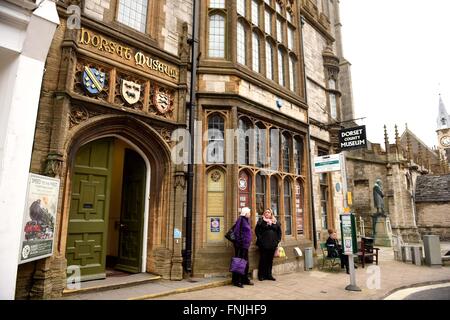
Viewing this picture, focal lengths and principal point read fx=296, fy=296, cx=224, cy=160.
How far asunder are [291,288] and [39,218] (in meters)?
5.18

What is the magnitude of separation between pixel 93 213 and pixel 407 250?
11.4 metres

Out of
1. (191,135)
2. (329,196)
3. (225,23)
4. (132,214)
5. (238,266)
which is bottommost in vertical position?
(238,266)

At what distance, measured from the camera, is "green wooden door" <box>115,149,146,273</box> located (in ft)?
23.4

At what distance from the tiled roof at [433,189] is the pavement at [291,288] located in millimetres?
21365

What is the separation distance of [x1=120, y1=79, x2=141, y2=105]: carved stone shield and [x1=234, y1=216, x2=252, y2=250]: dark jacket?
370 centimetres

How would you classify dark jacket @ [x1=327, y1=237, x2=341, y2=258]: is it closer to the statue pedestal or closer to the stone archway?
the stone archway

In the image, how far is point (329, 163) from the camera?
746 centimetres

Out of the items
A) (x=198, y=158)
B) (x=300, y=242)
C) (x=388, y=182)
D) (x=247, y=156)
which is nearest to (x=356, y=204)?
(x=388, y=182)

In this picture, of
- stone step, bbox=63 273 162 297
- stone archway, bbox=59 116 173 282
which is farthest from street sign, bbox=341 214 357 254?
stone step, bbox=63 273 162 297

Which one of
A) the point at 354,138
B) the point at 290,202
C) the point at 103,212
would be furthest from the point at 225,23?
the point at 103,212

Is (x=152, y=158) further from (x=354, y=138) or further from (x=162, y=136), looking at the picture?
(x=354, y=138)

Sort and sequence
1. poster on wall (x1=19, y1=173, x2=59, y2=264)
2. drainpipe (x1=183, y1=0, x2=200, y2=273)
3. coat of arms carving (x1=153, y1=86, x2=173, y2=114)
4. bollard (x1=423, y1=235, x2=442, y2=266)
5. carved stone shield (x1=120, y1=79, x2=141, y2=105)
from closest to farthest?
1. poster on wall (x1=19, y1=173, x2=59, y2=264)
2. carved stone shield (x1=120, y1=79, x2=141, y2=105)
3. drainpipe (x1=183, y1=0, x2=200, y2=273)
4. coat of arms carving (x1=153, y1=86, x2=173, y2=114)
5. bollard (x1=423, y1=235, x2=442, y2=266)

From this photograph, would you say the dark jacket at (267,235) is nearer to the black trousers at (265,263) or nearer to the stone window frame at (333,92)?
the black trousers at (265,263)

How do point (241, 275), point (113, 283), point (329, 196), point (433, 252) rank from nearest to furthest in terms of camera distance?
point (113, 283) < point (241, 275) < point (433, 252) < point (329, 196)
